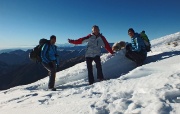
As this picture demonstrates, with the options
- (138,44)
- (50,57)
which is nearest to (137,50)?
(138,44)

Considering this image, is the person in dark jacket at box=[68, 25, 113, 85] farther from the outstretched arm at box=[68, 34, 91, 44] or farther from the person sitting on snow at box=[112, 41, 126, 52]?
the person sitting on snow at box=[112, 41, 126, 52]

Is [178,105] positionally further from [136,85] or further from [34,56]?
[34,56]

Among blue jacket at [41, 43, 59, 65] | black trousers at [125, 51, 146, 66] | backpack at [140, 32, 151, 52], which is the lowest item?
black trousers at [125, 51, 146, 66]

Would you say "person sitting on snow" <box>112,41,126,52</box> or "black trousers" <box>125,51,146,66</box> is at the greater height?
"person sitting on snow" <box>112,41,126,52</box>

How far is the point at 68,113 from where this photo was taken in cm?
580

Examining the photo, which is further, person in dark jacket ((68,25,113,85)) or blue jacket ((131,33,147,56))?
blue jacket ((131,33,147,56))

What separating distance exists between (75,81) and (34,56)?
91.2 inches

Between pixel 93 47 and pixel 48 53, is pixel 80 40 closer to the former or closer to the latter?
pixel 93 47

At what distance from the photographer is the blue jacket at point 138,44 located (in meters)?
11.8

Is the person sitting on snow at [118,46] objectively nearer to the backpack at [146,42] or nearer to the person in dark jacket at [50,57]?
the backpack at [146,42]

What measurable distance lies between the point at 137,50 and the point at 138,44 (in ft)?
0.97

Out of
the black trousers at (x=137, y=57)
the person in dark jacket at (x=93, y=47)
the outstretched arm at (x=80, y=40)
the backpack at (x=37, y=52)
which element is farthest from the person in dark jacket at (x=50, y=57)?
the black trousers at (x=137, y=57)

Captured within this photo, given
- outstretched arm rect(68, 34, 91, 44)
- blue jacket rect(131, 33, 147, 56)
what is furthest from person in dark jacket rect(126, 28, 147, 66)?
outstretched arm rect(68, 34, 91, 44)

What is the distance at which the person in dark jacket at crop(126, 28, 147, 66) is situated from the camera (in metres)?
11.7
